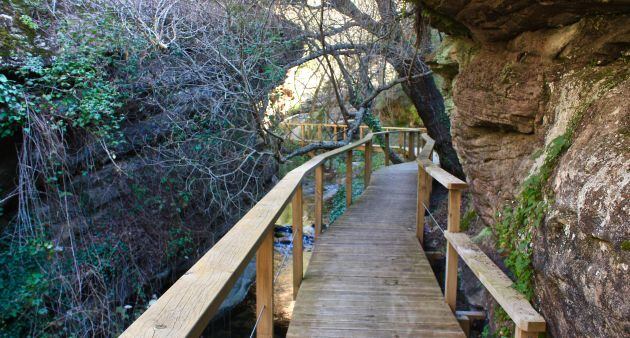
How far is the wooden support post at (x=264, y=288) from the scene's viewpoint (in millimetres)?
2209

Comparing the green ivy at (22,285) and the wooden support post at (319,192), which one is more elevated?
the wooden support post at (319,192)

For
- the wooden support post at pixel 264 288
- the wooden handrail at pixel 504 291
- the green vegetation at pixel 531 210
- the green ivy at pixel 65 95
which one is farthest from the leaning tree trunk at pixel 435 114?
the wooden support post at pixel 264 288

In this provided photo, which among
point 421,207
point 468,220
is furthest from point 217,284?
point 468,220

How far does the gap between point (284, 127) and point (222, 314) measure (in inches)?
185

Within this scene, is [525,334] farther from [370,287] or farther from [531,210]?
[370,287]

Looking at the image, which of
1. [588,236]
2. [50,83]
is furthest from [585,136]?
[50,83]

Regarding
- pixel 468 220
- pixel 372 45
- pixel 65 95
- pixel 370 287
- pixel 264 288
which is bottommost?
pixel 468 220

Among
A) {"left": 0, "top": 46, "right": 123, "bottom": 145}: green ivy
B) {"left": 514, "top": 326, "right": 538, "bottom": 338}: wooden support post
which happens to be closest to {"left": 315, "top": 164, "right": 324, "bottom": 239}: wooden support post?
{"left": 514, "top": 326, "right": 538, "bottom": 338}: wooden support post

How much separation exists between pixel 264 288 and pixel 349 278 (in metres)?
2.10

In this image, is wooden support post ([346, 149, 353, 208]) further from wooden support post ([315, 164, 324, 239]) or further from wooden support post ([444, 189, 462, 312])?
wooden support post ([444, 189, 462, 312])

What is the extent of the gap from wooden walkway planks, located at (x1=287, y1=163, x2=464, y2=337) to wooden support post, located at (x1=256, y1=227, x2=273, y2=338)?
3.29ft

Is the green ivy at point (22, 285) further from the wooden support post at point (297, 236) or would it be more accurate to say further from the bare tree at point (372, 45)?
the bare tree at point (372, 45)

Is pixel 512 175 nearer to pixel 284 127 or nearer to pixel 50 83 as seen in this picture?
pixel 50 83

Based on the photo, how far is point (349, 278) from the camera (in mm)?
4195
